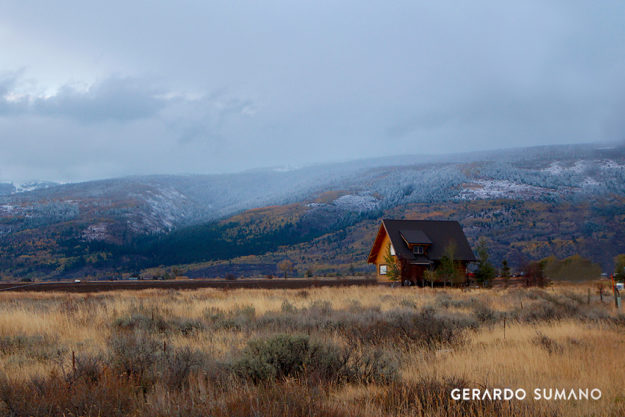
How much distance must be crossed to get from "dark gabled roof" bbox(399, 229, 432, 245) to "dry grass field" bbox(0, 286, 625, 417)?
26.7 meters

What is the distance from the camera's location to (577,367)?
7199 millimetres

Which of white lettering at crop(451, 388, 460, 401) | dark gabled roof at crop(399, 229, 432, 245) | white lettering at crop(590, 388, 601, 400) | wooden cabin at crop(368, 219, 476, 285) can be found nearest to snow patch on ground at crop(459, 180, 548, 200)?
wooden cabin at crop(368, 219, 476, 285)

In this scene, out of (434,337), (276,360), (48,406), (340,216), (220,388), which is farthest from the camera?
(340,216)

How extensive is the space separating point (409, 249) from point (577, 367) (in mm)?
33373

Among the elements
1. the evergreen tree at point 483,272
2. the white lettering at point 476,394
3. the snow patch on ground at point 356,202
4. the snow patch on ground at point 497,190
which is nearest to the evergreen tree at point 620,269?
the evergreen tree at point 483,272

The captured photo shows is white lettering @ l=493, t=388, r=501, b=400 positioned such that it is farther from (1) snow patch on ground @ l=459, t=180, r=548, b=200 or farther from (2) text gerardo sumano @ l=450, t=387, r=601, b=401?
(1) snow patch on ground @ l=459, t=180, r=548, b=200

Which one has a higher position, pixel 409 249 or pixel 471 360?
pixel 471 360

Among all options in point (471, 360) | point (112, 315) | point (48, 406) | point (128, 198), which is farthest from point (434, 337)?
point (128, 198)

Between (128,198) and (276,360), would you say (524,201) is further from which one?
(128,198)

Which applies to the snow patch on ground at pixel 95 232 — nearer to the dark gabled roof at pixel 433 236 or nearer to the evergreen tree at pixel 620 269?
the dark gabled roof at pixel 433 236

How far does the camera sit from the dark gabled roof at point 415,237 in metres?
39.5

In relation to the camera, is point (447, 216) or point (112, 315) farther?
point (447, 216)

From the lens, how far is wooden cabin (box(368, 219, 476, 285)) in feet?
129

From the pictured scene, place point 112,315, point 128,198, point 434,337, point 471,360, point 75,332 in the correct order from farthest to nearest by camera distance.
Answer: point 128,198 < point 112,315 < point 75,332 < point 434,337 < point 471,360
